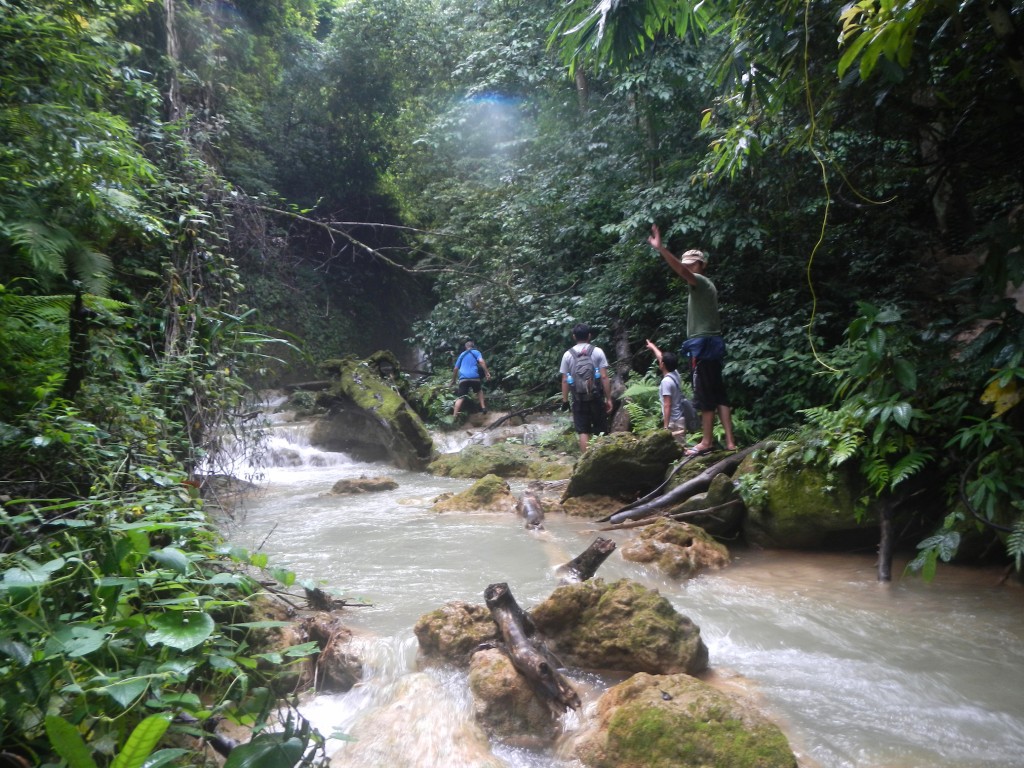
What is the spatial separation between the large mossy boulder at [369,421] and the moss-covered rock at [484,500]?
152 inches

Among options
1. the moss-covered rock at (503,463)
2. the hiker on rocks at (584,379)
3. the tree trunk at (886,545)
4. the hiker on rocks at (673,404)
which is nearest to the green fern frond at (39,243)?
the hiker on rocks at (584,379)

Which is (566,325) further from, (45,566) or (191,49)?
(45,566)

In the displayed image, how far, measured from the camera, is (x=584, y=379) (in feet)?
28.7

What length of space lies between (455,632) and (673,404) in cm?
563

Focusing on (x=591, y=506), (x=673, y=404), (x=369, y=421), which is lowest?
(x=591, y=506)

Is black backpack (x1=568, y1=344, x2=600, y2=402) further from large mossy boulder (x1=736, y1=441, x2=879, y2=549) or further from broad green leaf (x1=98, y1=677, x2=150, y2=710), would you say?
broad green leaf (x1=98, y1=677, x2=150, y2=710)

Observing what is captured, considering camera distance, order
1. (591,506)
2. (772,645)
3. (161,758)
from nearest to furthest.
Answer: (161,758), (772,645), (591,506)

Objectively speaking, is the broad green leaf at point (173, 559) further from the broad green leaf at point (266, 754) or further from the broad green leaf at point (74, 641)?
the broad green leaf at point (266, 754)

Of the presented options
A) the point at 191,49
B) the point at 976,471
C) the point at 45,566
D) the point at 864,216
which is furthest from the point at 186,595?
the point at 191,49

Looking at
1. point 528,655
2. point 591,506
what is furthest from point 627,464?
point 528,655

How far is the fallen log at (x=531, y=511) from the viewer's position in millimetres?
6492

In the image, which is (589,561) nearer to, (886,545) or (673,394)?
(886,545)

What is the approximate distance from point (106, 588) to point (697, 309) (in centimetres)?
551

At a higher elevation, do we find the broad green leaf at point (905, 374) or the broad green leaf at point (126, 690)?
the broad green leaf at point (905, 374)
